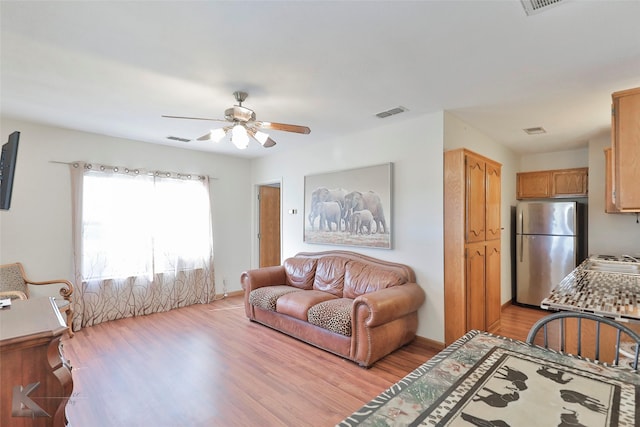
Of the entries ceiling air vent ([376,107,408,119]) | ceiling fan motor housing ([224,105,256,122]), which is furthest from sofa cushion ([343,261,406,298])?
ceiling fan motor housing ([224,105,256,122])

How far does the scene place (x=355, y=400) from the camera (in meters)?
2.37

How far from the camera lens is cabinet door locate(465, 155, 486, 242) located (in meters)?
3.22

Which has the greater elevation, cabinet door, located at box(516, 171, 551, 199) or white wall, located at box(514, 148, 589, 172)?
white wall, located at box(514, 148, 589, 172)

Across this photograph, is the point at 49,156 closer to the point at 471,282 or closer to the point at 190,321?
the point at 190,321

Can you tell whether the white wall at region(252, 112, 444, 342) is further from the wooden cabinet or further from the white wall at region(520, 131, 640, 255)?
the white wall at region(520, 131, 640, 255)

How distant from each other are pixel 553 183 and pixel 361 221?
134 inches

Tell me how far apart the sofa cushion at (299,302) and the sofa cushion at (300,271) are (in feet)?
1.71

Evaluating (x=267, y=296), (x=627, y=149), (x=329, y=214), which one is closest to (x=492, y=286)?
(x=627, y=149)

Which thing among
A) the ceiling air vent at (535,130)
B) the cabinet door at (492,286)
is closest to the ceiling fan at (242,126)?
the cabinet door at (492,286)

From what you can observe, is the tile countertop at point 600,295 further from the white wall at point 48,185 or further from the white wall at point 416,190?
the white wall at point 48,185

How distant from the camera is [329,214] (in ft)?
14.4

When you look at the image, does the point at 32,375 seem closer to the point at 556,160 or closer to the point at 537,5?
the point at 537,5

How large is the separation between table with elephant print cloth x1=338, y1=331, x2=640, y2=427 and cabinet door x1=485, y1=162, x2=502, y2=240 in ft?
8.58

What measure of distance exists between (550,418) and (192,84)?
9.86ft
